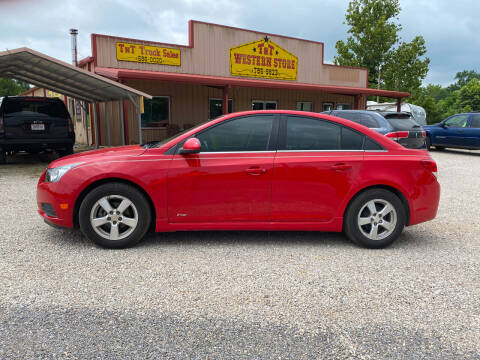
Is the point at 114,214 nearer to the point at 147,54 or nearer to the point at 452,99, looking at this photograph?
the point at 147,54

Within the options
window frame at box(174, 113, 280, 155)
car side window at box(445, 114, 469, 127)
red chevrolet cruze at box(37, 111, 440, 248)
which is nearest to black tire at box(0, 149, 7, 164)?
red chevrolet cruze at box(37, 111, 440, 248)

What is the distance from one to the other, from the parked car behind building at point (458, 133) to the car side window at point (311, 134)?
516 inches

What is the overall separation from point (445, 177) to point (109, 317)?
30.3 ft

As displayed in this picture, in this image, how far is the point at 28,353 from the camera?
7.37 feet

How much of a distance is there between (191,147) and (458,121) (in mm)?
15186

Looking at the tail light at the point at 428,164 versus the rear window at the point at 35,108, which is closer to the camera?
the tail light at the point at 428,164

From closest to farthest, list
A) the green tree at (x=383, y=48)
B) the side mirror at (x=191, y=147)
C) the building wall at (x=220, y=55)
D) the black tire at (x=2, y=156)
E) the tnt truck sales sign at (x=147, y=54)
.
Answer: the side mirror at (x=191, y=147) → the black tire at (x=2, y=156) → the building wall at (x=220, y=55) → the tnt truck sales sign at (x=147, y=54) → the green tree at (x=383, y=48)

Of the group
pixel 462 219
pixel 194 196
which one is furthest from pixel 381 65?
pixel 194 196

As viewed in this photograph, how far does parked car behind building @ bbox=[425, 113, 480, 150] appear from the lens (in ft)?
48.3

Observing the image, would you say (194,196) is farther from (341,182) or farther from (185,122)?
(185,122)

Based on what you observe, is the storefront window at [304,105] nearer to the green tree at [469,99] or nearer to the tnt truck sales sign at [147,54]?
the tnt truck sales sign at [147,54]

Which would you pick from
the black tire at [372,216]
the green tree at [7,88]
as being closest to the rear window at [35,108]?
the black tire at [372,216]

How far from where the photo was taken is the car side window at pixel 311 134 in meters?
4.21

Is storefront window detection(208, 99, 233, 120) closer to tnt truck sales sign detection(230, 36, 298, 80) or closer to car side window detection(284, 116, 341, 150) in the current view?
tnt truck sales sign detection(230, 36, 298, 80)
